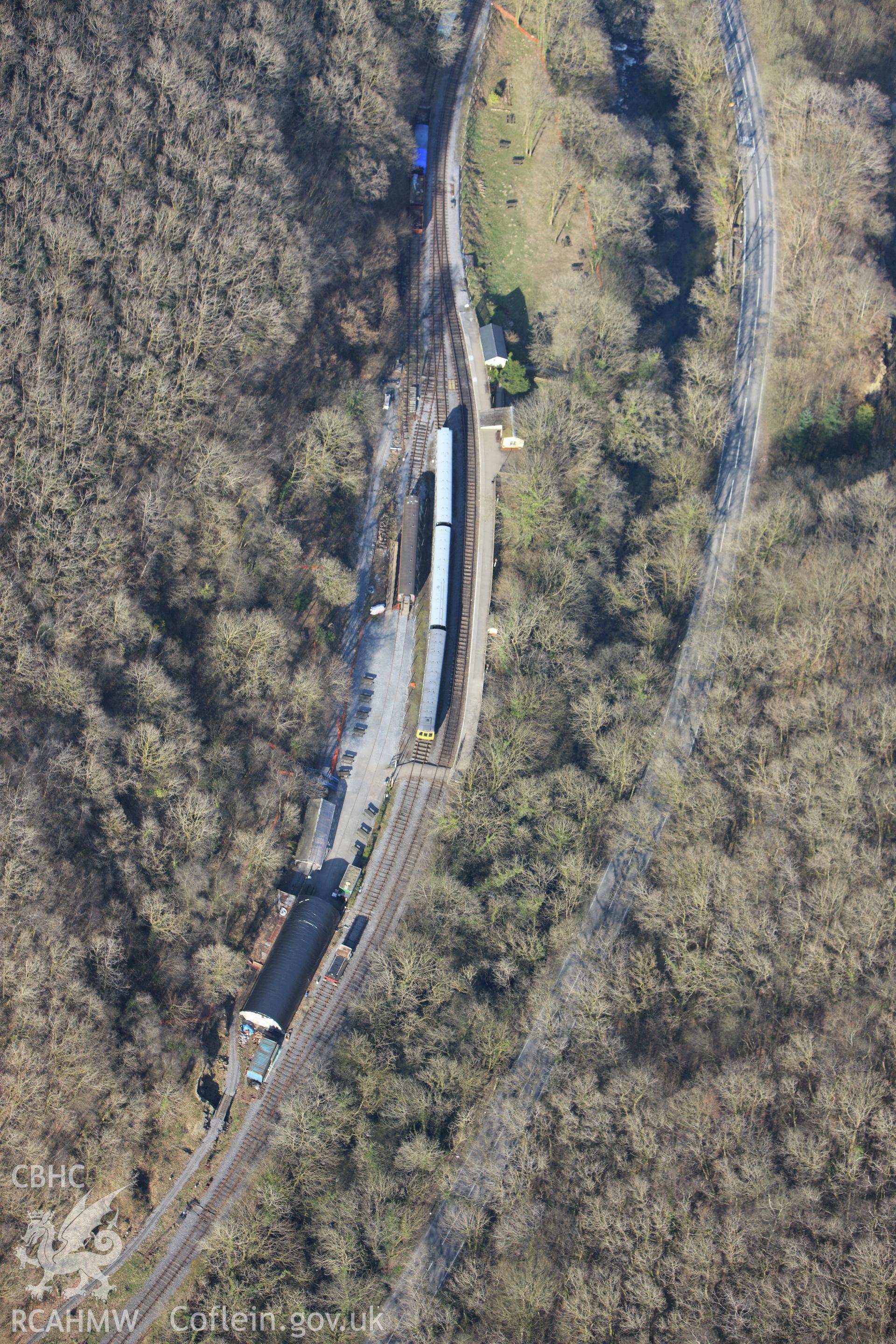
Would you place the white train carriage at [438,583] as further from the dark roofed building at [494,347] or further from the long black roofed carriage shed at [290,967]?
the long black roofed carriage shed at [290,967]

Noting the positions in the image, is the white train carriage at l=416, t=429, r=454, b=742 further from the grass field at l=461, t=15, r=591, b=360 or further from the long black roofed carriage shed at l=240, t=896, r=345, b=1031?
the long black roofed carriage shed at l=240, t=896, r=345, b=1031

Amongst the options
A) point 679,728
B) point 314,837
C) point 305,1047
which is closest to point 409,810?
point 314,837

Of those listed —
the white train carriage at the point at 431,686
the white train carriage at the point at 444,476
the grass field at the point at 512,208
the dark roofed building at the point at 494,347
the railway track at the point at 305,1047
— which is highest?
the grass field at the point at 512,208

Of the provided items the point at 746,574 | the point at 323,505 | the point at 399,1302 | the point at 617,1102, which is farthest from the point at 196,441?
the point at 399,1302

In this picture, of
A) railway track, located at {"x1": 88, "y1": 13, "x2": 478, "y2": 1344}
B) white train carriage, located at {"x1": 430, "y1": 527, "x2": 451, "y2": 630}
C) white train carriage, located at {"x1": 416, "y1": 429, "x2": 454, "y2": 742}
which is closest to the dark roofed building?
railway track, located at {"x1": 88, "y1": 13, "x2": 478, "y2": 1344}

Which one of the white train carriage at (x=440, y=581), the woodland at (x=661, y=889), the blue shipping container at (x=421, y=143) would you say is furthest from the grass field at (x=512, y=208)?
the white train carriage at (x=440, y=581)

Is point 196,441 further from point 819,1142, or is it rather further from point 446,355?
point 819,1142

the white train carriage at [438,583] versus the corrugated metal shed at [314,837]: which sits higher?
the white train carriage at [438,583]
